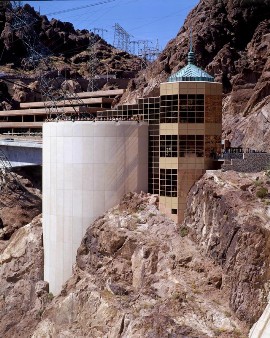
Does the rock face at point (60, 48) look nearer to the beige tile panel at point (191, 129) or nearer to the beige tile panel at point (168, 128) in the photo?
the beige tile panel at point (168, 128)

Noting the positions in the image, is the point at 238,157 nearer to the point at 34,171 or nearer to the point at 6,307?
the point at 6,307

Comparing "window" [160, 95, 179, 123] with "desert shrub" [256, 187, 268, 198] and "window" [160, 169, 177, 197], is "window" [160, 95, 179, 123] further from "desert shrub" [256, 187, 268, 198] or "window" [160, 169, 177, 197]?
"desert shrub" [256, 187, 268, 198]

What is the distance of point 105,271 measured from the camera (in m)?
46.9

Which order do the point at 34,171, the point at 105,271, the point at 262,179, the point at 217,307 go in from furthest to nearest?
the point at 34,171 < the point at 105,271 < the point at 262,179 < the point at 217,307

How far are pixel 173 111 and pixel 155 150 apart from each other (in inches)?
148

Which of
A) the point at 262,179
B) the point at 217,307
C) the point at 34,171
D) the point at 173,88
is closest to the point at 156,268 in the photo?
the point at 217,307

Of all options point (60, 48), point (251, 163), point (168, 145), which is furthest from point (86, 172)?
point (60, 48)

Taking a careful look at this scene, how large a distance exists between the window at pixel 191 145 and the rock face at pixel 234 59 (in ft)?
49.7

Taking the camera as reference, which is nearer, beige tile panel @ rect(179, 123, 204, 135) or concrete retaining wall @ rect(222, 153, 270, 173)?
concrete retaining wall @ rect(222, 153, 270, 173)

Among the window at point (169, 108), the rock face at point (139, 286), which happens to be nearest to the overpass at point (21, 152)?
the rock face at point (139, 286)

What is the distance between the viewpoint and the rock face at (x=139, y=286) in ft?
124

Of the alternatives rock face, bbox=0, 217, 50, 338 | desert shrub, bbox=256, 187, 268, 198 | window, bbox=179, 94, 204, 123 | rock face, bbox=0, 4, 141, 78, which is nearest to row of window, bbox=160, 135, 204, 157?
window, bbox=179, 94, 204, 123

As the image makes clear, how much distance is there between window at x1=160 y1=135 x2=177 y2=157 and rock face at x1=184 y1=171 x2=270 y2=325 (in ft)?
11.1

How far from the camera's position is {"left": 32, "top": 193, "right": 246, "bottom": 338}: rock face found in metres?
37.9
